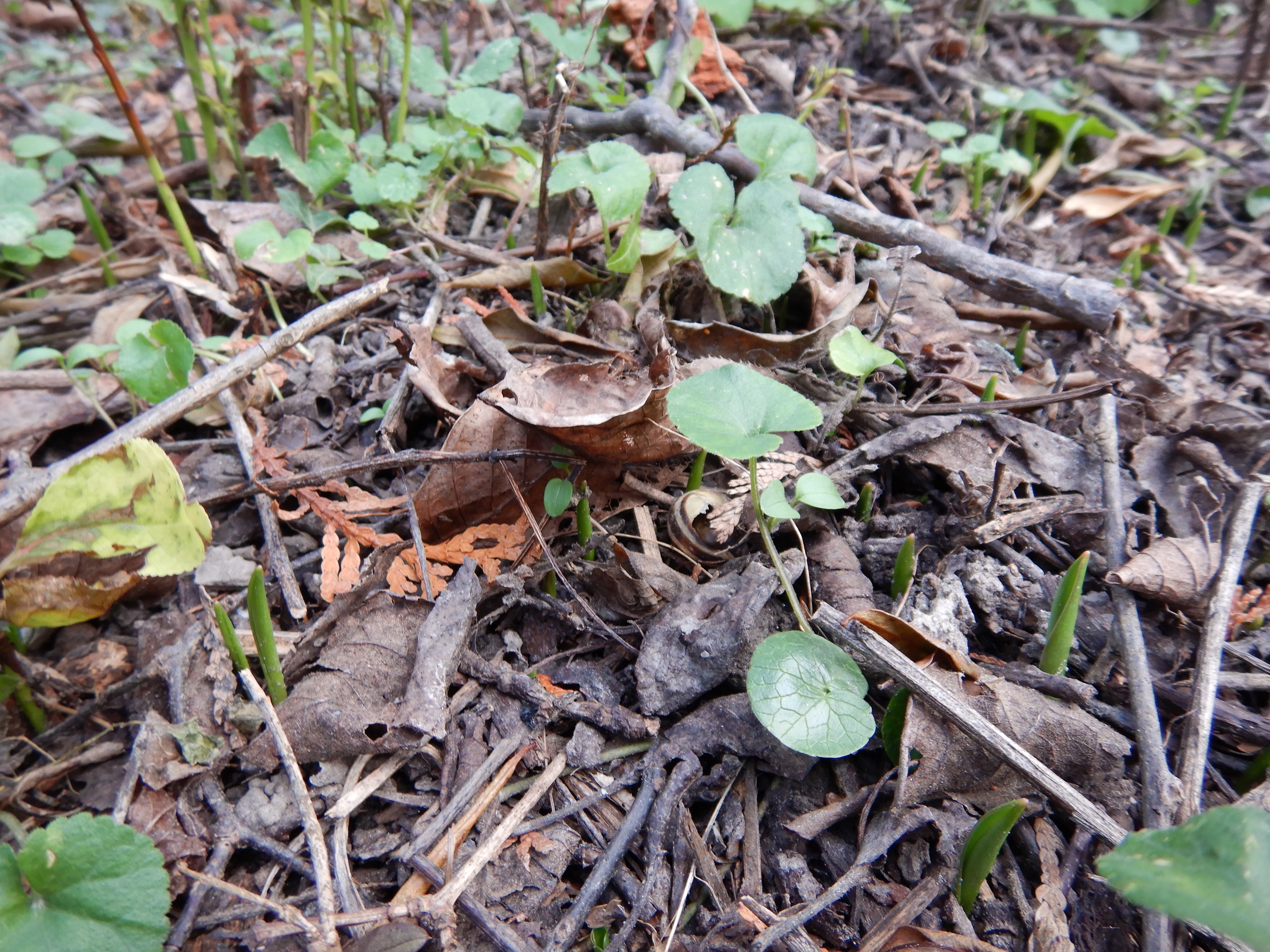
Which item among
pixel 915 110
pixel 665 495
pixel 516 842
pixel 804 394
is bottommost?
pixel 516 842

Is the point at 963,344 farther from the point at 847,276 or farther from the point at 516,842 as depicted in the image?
the point at 516,842

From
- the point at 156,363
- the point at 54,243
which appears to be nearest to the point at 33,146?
the point at 54,243

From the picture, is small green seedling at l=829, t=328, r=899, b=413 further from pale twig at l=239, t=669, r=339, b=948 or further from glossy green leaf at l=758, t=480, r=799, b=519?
pale twig at l=239, t=669, r=339, b=948

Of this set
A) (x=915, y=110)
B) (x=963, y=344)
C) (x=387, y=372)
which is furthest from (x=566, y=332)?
(x=915, y=110)

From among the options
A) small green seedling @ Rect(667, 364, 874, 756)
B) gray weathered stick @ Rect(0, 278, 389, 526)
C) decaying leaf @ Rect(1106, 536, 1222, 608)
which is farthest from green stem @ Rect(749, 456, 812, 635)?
gray weathered stick @ Rect(0, 278, 389, 526)

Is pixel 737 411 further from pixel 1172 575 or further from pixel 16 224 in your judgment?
pixel 16 224

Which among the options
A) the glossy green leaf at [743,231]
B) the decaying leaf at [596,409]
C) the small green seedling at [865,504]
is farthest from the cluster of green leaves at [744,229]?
the small green seedling at [865,504]

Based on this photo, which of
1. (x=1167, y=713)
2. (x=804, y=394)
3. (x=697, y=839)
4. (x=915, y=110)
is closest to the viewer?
(x=697, y=839)
